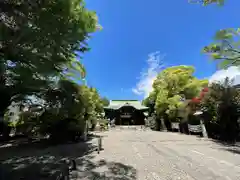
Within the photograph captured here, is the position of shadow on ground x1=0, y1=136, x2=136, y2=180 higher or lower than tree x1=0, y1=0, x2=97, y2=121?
lower

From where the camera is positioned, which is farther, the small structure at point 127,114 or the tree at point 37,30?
the small structure at point 127,114

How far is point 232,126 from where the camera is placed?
12.6 metres

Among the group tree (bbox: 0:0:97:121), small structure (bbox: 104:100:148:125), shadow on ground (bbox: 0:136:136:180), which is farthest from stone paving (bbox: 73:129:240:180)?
small structure (bbox: 104:100:148:125)

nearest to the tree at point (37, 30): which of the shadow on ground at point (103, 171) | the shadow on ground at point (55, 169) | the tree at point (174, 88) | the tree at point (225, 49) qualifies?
the shadow on ground at point (55, 169)

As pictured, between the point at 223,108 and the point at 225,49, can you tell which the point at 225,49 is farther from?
the point at 223,108

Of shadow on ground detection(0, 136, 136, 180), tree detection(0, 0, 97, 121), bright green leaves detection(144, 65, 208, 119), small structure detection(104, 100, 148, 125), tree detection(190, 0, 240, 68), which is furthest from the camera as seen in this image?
small structure detection(104, 100, 148, 125)

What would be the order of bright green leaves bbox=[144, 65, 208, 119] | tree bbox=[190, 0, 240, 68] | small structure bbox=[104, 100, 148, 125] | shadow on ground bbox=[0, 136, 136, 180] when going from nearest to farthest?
shadow on ground bbox=[0, 136, 136, 180] < tree bbox=[190, 0, 240, 68] < bright green leaves bbox=[144, 65, 208, 119] < small structure bbox=[104, 100, 148, 125]

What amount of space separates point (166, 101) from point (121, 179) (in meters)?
20.2

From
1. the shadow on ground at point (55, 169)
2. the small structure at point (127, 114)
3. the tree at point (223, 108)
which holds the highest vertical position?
the small structure at point (127, 114)

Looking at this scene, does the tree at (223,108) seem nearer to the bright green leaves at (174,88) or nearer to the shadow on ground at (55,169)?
the bright green leaves at (174,88)

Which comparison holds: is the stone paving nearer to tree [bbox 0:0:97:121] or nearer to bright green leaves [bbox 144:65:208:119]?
tree [bbox 0:0:97:121]

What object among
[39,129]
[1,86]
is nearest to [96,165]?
[1,86]

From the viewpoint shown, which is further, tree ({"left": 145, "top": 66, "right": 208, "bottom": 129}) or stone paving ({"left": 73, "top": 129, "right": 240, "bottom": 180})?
tree ({"left": 145, "top": 66, "right": 208, "bottom": 129})

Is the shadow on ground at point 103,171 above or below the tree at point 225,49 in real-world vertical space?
below
